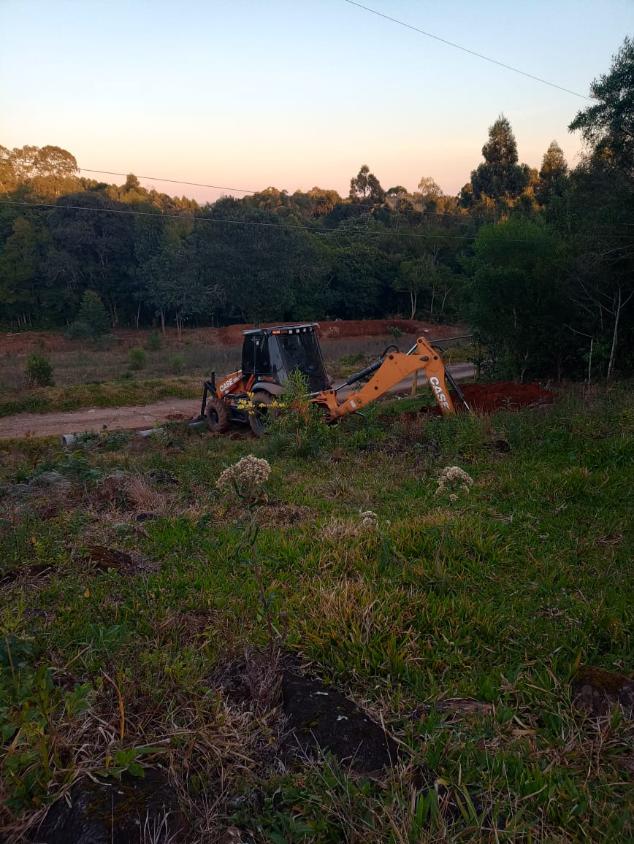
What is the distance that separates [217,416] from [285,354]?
2582 millimetres

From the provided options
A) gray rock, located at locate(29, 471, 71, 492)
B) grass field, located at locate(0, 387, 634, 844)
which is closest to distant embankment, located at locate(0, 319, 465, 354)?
gray rock, located at locate(29, 471, 71, 492)

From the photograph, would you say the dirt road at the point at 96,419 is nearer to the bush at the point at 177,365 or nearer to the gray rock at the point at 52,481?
the bush at the point at 177,365

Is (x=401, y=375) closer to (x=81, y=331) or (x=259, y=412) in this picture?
(x=259, y=412)

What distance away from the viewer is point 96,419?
17.5 m

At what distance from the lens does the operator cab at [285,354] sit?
1266 centimetres

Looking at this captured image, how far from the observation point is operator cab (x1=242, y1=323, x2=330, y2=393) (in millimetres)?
12656

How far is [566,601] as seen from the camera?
414cm

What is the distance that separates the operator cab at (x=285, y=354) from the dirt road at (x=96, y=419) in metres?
4.32

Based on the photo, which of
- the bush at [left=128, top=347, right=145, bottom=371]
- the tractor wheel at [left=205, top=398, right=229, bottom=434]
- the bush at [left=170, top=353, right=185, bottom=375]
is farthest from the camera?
the bush at [left=128, top=347, right=145, bottom=371]

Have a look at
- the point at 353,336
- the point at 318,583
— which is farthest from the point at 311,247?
the point at 318,583

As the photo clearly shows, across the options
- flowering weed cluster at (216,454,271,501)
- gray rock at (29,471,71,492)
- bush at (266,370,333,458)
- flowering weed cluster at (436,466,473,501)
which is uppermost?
flowering weed cluster at (216,454,271,501)

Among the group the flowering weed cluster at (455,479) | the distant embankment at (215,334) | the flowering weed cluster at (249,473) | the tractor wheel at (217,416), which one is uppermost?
the flowering weed cluster at (249,473)

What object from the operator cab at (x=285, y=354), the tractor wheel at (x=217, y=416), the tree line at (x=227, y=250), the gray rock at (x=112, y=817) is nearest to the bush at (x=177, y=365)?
the tree line at (x=227, y=250)

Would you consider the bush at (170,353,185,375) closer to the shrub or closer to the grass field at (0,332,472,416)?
the grass field at (0,332,472,416)
